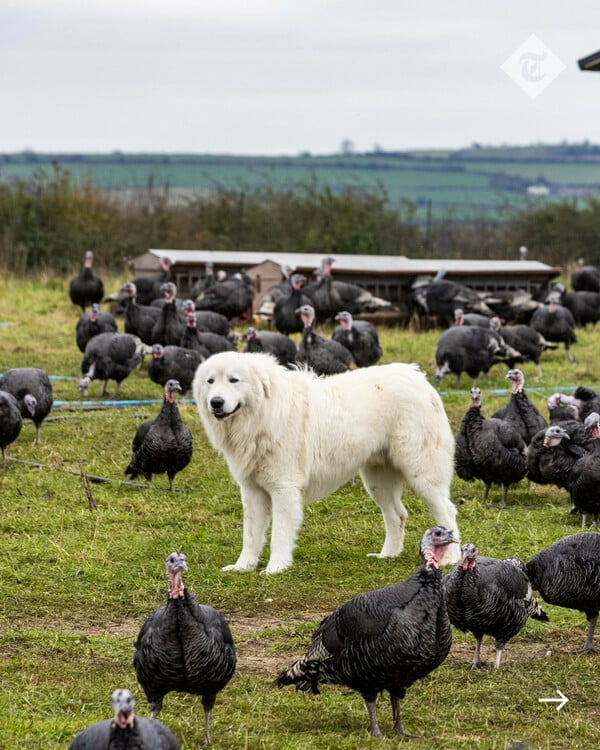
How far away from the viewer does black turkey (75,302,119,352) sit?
54.0ft

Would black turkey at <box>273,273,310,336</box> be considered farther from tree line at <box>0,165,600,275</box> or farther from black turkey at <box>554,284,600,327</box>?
tree line at <box>0,165,600,275</box>

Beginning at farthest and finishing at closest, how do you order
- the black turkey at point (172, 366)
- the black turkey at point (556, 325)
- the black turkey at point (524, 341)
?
1. the black turkey at point (556, 325)
2. the black turkey at point (524, 341)
3. the black turkey at point (172, 366)

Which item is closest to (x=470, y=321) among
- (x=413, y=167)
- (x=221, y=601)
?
(x=221, y=601)

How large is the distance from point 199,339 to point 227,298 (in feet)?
11.4

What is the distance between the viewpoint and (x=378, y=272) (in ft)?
68.2

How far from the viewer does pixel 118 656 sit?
6.72m

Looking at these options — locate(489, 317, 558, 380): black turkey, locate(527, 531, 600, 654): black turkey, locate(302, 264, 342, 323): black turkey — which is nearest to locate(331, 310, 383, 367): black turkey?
locate(489, 317, 558, 380): black turkey

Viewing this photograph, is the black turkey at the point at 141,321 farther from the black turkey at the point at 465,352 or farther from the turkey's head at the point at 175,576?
the turkey's head at the point at 175,576

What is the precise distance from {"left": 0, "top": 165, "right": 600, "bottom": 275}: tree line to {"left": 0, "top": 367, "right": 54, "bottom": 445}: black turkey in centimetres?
1511

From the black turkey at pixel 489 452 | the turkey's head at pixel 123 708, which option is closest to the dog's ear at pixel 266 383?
the black turkey at pixel 489 452

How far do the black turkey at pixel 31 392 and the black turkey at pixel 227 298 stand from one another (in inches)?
258

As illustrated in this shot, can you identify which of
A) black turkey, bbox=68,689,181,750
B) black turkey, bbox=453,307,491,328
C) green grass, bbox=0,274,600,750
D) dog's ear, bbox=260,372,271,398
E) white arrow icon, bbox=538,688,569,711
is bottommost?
green grass, bbox=0,274,600,750

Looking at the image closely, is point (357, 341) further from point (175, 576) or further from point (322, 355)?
point (175, 576)

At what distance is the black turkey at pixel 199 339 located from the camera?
50.3 feet
